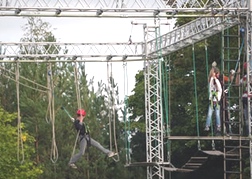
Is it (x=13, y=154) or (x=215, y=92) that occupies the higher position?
(x=215, y=92)

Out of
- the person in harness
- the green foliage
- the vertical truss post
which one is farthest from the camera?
the green foliage

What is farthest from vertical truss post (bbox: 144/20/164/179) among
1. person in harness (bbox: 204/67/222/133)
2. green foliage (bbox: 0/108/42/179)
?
green foliage (bbox: 0/108/42/179)

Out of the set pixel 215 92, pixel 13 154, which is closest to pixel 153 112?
pixel 215 92

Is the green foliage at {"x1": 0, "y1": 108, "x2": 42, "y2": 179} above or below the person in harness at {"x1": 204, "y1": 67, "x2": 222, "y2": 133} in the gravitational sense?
below

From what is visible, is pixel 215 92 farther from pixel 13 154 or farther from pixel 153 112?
pixel 13 154

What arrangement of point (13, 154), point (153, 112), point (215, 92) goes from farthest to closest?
point (13, 154), point (153, 112), point (215, 92)

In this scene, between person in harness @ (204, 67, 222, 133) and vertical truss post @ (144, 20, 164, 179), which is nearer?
person in harness @ (204, 67, 222, 133)

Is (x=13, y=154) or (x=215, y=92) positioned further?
(x=13, y=154)

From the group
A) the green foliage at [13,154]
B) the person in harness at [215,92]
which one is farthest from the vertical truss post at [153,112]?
the green foliage at [13,154]

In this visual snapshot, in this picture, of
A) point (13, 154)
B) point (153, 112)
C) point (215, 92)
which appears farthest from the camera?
point (13, 154)

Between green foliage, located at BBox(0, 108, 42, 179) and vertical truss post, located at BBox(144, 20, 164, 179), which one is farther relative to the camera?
green foliage, located at BBox(0, 108, 42, 179)

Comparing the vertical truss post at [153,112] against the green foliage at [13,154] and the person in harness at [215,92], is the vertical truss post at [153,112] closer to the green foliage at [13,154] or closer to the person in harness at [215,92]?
the person in harness at [215,92]

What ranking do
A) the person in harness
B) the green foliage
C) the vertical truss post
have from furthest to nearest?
the green foliage < the vertical truss post < the person in harness

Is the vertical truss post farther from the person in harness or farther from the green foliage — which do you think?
the green foliage
